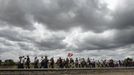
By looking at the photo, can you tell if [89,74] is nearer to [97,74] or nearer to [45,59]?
[97,74]

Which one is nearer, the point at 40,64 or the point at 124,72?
the point at 40,64

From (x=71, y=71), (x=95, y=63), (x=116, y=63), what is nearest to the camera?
(x=71, y=71)

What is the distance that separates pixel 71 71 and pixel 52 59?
3.23 metres

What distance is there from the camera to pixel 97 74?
40906mm

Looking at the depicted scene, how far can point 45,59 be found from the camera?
3203cm

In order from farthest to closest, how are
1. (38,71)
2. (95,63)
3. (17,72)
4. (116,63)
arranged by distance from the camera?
1. (116,63)
2. (95,63)
3. (38,71)
4. (17,72)

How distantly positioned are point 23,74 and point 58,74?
5394mm

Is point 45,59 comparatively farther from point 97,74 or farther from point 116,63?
point 116,63

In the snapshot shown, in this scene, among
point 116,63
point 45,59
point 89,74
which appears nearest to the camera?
point 45,59

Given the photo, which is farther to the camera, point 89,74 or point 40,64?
point 89,74

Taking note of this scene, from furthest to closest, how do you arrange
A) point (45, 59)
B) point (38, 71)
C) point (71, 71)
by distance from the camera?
point (71, 71) → point (45, 59) → point (38, 71)

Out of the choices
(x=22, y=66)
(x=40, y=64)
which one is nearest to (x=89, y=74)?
(x=40, y=64)

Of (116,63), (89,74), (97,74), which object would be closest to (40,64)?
(89,74)

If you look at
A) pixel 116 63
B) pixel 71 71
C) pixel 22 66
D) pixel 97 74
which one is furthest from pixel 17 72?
pixel 116 63
